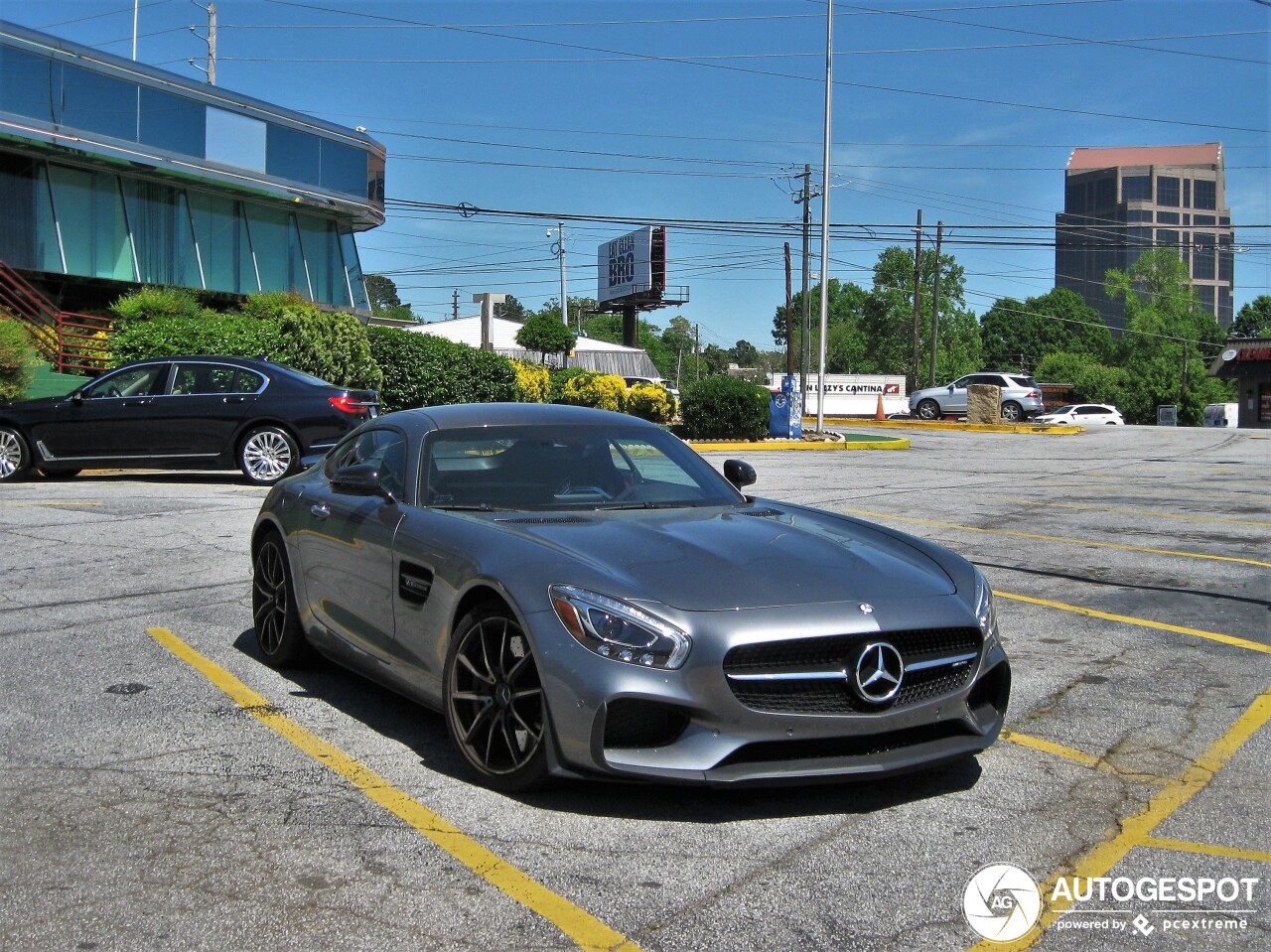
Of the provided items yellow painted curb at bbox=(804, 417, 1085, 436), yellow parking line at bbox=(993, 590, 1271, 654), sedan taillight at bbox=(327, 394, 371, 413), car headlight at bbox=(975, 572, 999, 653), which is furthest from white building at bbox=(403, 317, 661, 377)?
car headlight at bbox=(975, 572, 999, 653)

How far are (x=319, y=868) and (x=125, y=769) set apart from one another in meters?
1.33

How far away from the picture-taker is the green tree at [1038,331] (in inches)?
5354

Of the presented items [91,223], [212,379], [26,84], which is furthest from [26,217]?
[212,379]

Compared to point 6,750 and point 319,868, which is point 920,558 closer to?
point 319,868

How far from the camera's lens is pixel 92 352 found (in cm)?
2152

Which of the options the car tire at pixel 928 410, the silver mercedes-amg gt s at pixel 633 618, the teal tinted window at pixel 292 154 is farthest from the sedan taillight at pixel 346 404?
the car tire at pixel 928 410

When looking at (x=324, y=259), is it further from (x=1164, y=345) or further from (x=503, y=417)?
(x=1164, y=345)

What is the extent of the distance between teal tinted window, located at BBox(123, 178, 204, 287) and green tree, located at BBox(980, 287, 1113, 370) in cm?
11877

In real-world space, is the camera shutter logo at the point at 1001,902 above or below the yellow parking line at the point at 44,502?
below

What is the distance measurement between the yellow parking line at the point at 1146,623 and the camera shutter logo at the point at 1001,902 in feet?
12.3

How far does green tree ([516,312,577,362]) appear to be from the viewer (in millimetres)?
53875

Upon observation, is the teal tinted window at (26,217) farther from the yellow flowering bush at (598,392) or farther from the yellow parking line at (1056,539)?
the yellow parking line at (1056,539)

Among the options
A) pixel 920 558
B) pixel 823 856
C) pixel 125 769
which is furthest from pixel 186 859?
pixel 920 558

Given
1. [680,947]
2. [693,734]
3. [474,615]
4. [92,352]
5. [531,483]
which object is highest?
[92,352]
